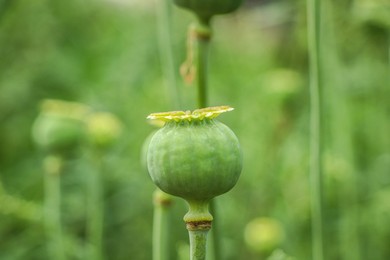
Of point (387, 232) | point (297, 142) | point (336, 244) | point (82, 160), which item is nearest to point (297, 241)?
point (336, 244)

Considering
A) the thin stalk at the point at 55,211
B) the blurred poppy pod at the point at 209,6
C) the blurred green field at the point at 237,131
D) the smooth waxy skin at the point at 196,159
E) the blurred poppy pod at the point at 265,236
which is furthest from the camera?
the blurred green field at the point at 237,131

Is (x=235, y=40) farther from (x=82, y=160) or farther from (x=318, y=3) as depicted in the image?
(x=318, y=3)

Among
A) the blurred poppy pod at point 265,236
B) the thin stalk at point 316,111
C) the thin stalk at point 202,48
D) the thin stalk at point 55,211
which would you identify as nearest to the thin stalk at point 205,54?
the thin stalk at point 202,48

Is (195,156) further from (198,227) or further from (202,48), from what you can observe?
(202,48)

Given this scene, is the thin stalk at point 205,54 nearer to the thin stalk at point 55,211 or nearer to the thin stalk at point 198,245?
the thin stalk at point 198,245

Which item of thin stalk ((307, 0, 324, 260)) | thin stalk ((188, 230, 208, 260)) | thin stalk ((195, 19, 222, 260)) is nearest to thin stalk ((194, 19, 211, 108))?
thin stalk ((195, 19, 222, 260))

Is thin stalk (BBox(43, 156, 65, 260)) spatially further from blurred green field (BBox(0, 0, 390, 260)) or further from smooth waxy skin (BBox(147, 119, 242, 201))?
smooth waxy skin (BBox(147, 119, 242, 201))

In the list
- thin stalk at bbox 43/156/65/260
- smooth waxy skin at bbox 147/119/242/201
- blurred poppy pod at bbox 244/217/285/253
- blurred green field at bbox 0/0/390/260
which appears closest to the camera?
smooth waxy skin at bbox 147/119/242/201
